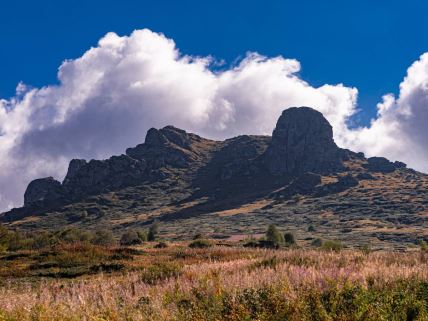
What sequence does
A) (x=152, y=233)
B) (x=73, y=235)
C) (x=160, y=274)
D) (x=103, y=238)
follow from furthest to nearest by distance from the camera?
(x=152, y=233) → (x=103, y=238) → (x=73, y=235) → (x=160, y=274)

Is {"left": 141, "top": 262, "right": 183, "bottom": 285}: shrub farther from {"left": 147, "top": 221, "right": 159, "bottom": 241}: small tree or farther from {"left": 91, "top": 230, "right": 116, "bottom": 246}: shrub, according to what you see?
{"left": 147, "top": 221, "right": 159, "bottom": 241}: small tree

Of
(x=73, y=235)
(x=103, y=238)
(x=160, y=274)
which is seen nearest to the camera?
(x=160, y=274)

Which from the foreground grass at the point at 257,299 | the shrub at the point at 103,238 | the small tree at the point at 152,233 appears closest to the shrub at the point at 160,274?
the foreground grass at the point at 257,299

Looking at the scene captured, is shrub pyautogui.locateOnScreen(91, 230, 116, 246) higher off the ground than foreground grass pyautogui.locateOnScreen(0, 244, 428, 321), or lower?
higher

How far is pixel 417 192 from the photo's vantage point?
195125 millimetres

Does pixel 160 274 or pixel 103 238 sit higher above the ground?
pixel 103 238

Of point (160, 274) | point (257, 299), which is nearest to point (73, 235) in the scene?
point (160, 274)

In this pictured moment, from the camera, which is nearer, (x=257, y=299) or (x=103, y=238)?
(x=257, y=299)

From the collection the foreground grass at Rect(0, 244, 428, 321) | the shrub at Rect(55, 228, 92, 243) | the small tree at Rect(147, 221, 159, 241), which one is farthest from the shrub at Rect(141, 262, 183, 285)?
the small tree at Rect(147, 221, 159, 241)

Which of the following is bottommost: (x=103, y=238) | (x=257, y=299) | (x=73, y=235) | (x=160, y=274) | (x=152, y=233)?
(x=257, y=299)

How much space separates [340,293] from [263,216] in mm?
170836

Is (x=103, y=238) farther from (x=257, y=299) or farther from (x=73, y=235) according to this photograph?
(x=257, y=299)

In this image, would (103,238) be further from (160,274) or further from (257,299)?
(257,299)

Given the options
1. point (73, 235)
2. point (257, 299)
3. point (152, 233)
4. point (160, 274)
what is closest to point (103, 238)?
point (73, 235)
